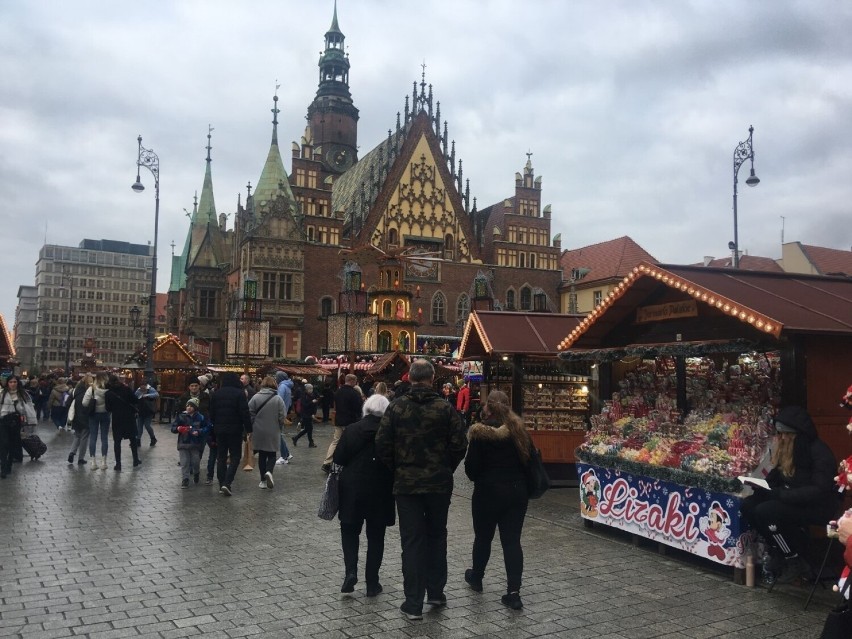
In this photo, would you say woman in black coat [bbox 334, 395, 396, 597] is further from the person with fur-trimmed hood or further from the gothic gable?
the gothic gable

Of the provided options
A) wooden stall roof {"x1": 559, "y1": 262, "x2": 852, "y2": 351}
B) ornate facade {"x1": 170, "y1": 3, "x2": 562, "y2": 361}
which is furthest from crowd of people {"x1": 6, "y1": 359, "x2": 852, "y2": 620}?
ornate facade {"x1": 170, "y1": 3, "x2": 562, "y2": 361}

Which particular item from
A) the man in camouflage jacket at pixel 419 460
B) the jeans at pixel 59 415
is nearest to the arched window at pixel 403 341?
the jeans at pixel 59 415

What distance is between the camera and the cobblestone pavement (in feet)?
17.5

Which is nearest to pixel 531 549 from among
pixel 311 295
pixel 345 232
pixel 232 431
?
pixel 232 431

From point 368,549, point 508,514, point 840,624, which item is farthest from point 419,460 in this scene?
point 840,624

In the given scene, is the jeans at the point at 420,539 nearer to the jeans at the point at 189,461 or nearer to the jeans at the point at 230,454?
the jeans at the point at 230,454

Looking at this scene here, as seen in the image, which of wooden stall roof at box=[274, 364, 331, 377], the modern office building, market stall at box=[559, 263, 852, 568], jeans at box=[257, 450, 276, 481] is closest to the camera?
market stall at box=[559, 263, 852, 568]

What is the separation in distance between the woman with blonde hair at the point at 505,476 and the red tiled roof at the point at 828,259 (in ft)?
165

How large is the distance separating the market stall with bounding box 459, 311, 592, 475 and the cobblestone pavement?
125 inches

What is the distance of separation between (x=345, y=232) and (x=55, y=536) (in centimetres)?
4100

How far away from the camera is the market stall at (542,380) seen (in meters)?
12.9

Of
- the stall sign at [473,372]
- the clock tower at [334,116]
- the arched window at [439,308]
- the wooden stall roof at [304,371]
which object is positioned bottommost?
the wooden stall roof at [304,371]

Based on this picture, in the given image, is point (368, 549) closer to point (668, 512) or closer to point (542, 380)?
point (668, 512)

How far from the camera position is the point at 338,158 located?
6266 centimetres
